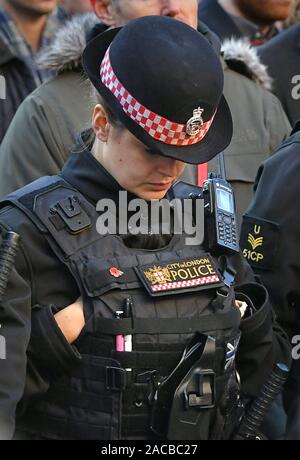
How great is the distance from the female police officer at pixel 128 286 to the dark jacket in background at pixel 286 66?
1836 millimetres

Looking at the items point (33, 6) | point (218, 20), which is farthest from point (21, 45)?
point (218, 20)

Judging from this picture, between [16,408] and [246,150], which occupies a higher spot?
[246,150]

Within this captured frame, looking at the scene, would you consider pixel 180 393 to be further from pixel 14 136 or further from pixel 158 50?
pixel 14 136

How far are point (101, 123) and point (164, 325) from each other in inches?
23.0

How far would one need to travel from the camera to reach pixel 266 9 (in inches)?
211

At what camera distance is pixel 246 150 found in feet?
13.9

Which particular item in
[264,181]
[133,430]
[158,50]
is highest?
[158,50]

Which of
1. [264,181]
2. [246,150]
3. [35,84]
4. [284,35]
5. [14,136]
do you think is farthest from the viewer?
[284,35]

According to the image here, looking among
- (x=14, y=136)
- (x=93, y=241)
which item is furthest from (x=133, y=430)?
(x=14, y=136)

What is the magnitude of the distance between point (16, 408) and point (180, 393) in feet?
1.41

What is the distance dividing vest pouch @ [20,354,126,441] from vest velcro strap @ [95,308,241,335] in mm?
86

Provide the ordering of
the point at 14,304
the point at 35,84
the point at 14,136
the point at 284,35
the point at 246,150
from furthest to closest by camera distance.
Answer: the point at 284,35
the point at 35,84
the point at 246,150
the point at 14,136
the point at 14,304

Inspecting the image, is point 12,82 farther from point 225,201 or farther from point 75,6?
point 225,201

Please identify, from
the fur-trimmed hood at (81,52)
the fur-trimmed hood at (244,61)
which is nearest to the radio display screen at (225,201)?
the fur-trimmed hood at (81,52)
